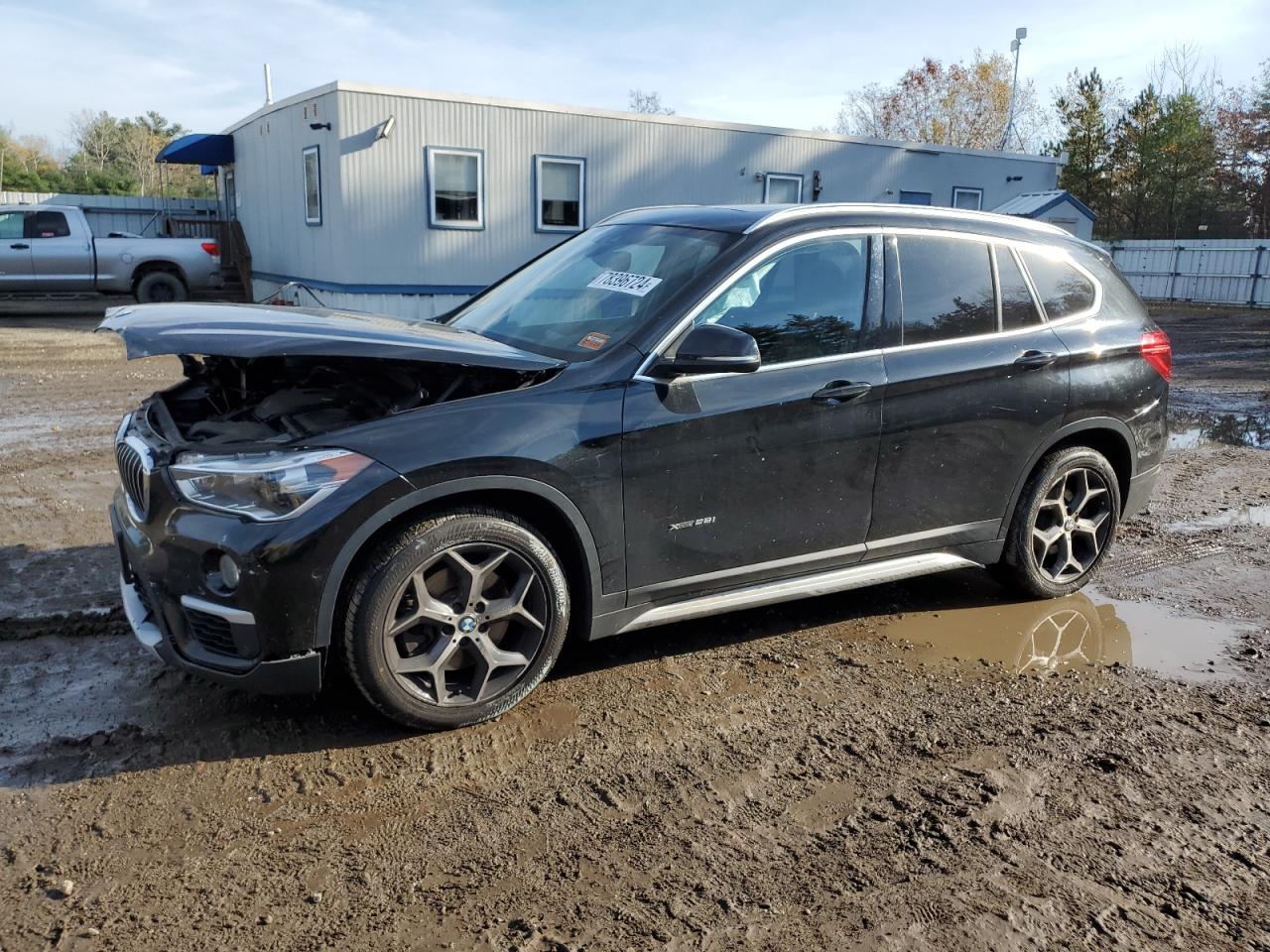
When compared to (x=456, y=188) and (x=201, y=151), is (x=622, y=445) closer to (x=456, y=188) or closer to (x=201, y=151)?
(x=456, y=188)

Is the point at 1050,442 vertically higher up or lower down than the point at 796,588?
higher up

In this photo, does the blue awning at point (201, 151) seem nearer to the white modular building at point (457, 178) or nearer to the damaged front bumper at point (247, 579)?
the white modular building at point (457, 178)

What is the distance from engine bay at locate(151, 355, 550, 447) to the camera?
3.62 meters

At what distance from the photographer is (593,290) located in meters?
4.30

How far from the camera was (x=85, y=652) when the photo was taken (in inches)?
164

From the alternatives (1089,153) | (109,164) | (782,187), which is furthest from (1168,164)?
(109,164)

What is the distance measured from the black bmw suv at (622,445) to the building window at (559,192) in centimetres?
1315

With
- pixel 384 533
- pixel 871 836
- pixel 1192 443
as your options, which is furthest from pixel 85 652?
pixel 1192 443


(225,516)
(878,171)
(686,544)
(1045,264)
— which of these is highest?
(878,171)

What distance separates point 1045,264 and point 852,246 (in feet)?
4.07

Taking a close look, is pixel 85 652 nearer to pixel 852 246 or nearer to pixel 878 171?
pixel 852 246

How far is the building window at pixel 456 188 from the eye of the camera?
16.5m

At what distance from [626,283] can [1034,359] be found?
78.0 inches

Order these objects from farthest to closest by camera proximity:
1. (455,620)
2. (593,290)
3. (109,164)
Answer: (109,164) → (593,290) → (455,620)
